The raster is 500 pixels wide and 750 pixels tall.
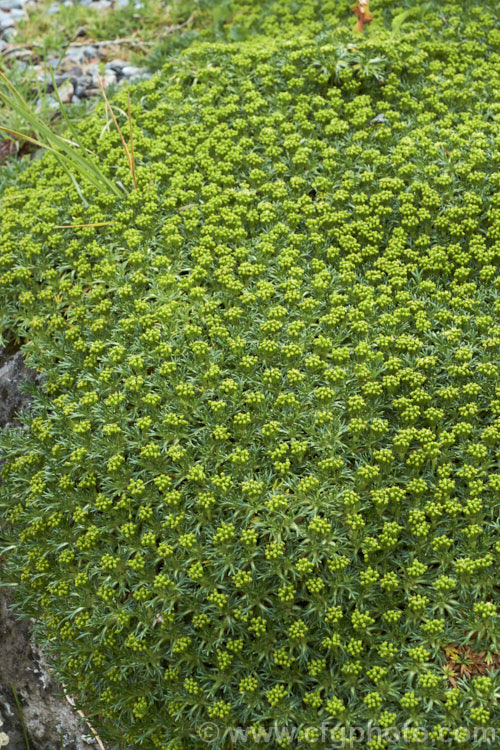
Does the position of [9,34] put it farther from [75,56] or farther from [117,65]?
[117,65]

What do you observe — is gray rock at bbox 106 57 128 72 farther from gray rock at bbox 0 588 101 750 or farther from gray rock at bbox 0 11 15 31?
gray rock at bbox 0 588 101 750

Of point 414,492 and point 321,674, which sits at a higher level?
point 414,492

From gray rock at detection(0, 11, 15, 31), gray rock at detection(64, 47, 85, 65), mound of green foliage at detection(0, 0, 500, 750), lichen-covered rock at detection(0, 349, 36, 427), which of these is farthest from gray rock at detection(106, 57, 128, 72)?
lichen-covered rock at detection(0, 349, 36, 427)

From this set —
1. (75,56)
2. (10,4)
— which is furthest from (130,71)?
(10,4)

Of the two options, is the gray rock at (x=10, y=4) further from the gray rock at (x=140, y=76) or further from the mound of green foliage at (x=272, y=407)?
the mound of green foliage at (x=272, y=407)

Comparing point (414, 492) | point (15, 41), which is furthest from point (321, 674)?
point (15, 41)

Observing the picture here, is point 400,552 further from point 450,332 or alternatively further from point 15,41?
point 15,41

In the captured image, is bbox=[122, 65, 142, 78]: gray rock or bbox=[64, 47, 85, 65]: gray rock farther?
bbox=[64, 47, 85, 65]: gray rock

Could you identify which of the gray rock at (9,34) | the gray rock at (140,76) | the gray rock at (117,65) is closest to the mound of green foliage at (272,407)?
the gray rock at (140,76)
